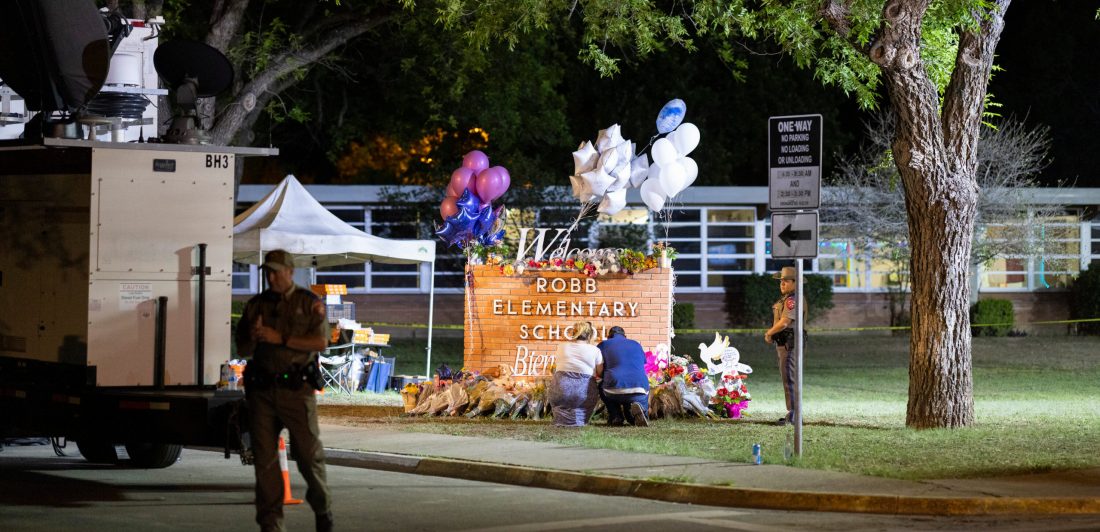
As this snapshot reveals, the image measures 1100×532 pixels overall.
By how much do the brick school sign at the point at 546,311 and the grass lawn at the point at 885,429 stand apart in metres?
1.57

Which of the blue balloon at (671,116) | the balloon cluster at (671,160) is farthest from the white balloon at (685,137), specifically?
the blue balloon at (671,116)

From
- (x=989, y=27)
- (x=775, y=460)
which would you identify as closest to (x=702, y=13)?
(x=989, y=27)

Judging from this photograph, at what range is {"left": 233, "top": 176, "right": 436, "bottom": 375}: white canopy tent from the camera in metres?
20.7

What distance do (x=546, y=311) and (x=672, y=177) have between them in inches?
95.7

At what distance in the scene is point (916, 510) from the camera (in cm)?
1073

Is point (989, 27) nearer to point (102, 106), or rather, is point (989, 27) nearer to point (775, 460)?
point (775, 460)

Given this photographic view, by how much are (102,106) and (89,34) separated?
91cm

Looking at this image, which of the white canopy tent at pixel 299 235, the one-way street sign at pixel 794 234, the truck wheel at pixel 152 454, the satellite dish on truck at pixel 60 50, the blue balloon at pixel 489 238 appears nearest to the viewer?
the satellite dish on truck at pixel 60 50

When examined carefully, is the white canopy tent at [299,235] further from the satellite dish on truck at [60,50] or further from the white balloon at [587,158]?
the satellite dish on truck at [60,50]

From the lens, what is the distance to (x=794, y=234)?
13.2 m

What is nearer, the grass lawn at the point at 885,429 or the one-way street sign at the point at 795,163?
the grass lawn at the point at 885,429

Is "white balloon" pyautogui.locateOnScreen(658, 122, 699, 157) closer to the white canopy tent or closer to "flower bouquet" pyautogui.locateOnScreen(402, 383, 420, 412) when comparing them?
"flower bouquet" pyautogui.locateOnScreen(402, 383, 420, 412)

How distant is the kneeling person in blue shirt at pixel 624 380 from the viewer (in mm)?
16172

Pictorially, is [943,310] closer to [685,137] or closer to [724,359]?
[724,359]
